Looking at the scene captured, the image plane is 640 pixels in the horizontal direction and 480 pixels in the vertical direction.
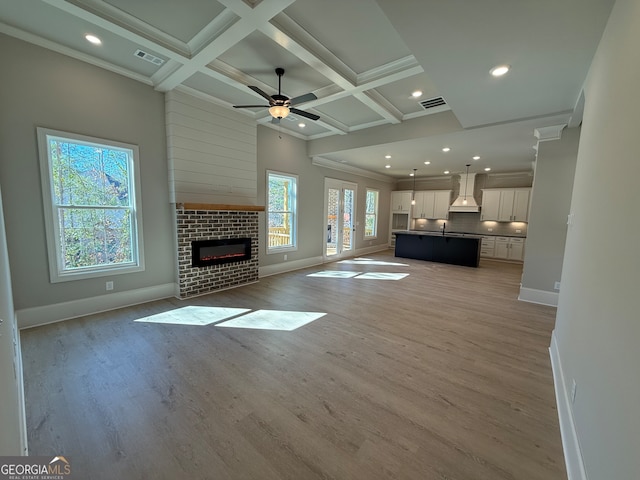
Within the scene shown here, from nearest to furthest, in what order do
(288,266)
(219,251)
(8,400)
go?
1. (8,400)
2. (219,251)
3. (288,266)

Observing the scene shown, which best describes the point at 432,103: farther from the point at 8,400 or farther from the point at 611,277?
the point at 8,400

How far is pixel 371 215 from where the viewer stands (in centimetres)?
957

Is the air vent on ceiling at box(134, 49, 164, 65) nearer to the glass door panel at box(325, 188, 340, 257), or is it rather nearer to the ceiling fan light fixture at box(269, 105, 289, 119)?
the ceiling fan light fixture at box(269, 105, 289, 119)

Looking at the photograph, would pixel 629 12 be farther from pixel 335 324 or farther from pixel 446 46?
pixel 335 324

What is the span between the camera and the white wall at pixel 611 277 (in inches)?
37.9

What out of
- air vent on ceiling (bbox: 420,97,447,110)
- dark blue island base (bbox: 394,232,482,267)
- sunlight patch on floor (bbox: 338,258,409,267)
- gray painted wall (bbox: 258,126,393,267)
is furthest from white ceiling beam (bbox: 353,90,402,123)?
dark blue island base (bbox: 394,232,482,267)

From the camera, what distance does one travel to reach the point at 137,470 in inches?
57.3

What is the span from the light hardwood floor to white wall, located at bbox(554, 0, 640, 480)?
517 mm

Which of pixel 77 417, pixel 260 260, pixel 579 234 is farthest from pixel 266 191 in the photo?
pixel 579 234

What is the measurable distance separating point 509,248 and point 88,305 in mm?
10113

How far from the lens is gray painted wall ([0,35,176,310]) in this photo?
9.53 ft

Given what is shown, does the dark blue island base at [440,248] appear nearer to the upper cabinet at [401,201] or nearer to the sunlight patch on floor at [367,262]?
the sunlight patch on floor at [367,262]

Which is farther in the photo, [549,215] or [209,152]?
[209,152]

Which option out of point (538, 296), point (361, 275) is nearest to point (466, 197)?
point (538, 296)
